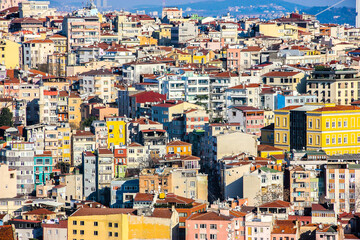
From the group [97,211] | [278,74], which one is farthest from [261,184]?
[278,74]

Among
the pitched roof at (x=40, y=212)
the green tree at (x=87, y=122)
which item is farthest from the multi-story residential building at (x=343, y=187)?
the green tree at (x=87, y=122)

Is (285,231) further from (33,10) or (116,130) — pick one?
(33,10)

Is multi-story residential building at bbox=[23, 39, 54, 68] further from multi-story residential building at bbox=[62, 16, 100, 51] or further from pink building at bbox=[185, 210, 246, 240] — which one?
pink building at bbox=[185, 210, 246, 240]

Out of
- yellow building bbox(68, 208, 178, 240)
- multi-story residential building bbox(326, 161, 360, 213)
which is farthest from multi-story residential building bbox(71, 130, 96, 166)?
yellow building bbox(68, 208, 178, 240)

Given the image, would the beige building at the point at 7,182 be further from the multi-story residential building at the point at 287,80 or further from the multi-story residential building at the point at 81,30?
the multi-story residential building at the point at 81,30

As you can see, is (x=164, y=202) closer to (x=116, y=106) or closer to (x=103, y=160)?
(x=103, y=160)
